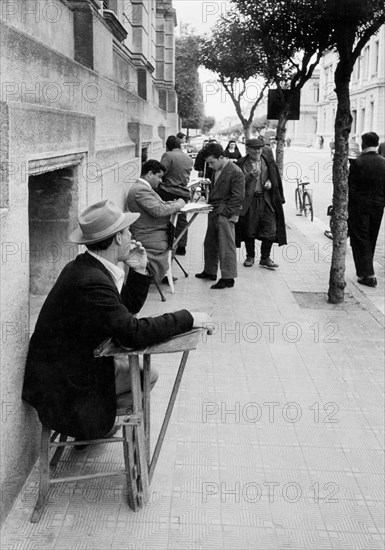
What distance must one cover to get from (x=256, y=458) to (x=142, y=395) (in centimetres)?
111

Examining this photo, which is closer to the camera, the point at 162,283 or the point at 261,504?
the point at 261,504

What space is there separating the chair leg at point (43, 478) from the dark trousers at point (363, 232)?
6.83 meters

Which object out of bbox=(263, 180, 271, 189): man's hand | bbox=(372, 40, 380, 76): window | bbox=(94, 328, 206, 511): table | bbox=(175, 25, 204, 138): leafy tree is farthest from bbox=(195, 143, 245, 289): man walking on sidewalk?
bbox=(372, 40, 380, 76): window

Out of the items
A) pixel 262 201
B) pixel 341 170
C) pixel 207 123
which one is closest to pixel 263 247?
pixel 262 201

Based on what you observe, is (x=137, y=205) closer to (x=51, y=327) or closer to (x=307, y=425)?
(x=307, y=425)

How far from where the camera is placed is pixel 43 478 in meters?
3.93

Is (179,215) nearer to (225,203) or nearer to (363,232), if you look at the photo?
(225,203)

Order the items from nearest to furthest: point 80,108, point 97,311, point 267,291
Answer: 1. point 97,311
2. point 80,108
3. point 267,291

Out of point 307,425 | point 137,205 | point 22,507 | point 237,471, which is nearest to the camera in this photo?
point 22,507

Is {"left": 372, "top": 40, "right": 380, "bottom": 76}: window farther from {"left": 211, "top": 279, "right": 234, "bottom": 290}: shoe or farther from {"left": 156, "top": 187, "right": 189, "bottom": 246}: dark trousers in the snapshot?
{"left": 211, "top": 279, "right": 234, "bottom": 290}: shoe

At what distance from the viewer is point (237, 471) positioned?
462 centimetres

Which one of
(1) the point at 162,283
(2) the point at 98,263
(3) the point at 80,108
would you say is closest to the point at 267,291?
(1) the point at 162,283

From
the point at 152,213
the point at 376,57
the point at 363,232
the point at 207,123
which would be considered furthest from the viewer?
the point at 207,123

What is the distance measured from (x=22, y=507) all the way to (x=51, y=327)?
1.00 meters
